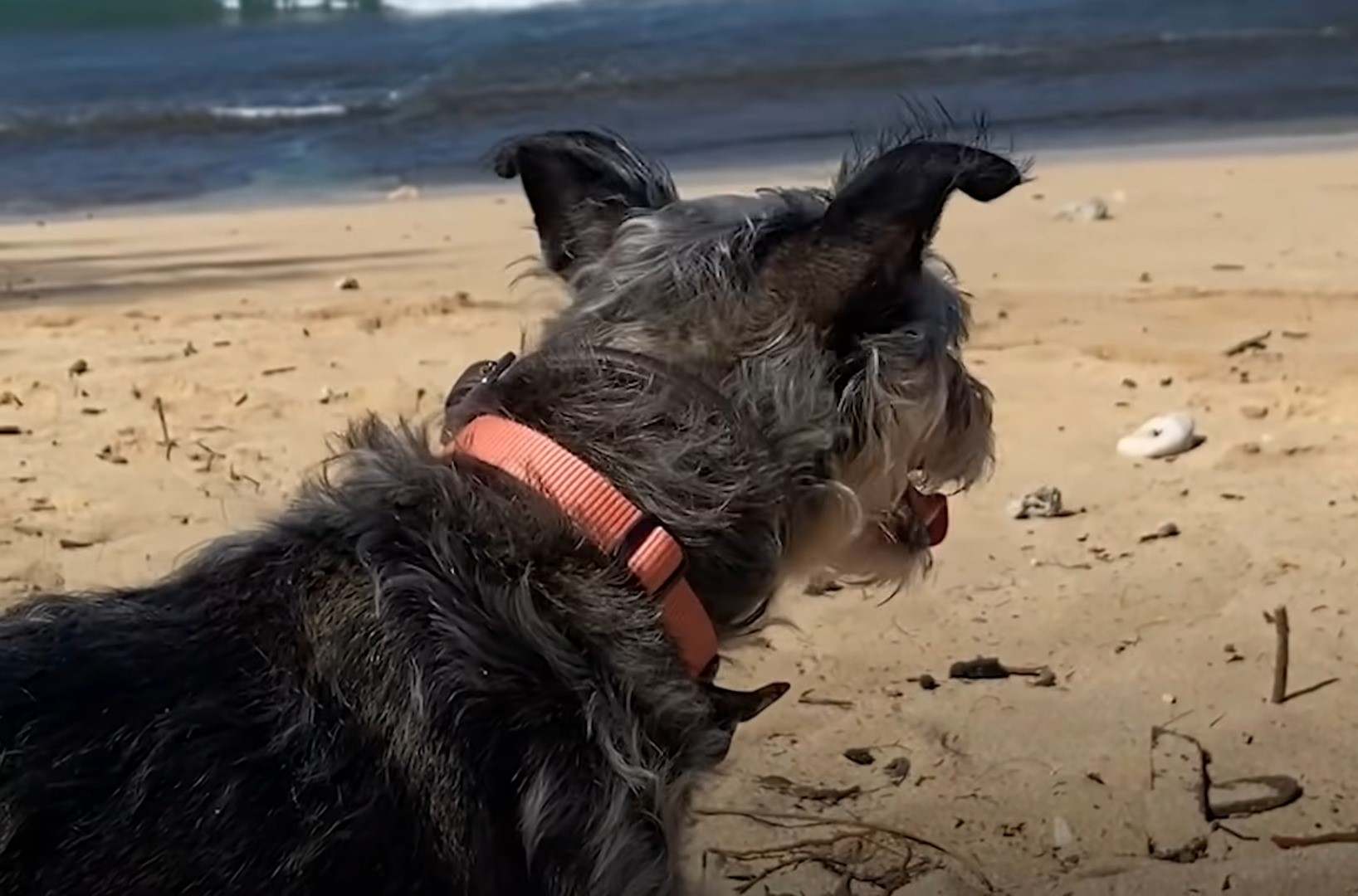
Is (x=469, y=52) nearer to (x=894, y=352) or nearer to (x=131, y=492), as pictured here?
(x=131, y=492)

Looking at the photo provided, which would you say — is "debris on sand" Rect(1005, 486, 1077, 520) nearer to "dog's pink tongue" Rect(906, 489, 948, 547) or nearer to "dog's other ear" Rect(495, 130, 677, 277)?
"dog's pink tongue" Rect(906, 489, 948, 547)

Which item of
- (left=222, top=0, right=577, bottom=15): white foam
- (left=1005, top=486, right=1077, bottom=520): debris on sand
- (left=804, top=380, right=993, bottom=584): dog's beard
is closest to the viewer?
(left=804, top=380, right=993, bottom=584): dog's beard

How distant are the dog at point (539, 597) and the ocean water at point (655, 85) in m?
8.03

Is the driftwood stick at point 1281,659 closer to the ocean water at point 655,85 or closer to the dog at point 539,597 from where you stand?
the dog at point 539,597

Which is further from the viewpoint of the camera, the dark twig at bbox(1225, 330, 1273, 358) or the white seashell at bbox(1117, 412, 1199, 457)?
the dark twig at bbox(1225, 330, 1273, 358)

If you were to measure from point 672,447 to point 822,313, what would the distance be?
41 centimetres

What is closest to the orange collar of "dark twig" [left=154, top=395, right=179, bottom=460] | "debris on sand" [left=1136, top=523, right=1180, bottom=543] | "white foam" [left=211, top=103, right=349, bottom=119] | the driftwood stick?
the driftwood stick

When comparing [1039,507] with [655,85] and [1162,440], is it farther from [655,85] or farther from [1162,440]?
[655,85]

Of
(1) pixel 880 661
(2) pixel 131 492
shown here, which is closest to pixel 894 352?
(1) pixel 880 661

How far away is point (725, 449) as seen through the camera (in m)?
3.00

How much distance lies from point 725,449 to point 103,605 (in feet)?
3.47

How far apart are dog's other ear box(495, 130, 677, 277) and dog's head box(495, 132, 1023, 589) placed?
5cm

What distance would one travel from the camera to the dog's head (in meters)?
3.05

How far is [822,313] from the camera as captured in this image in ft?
10.3
